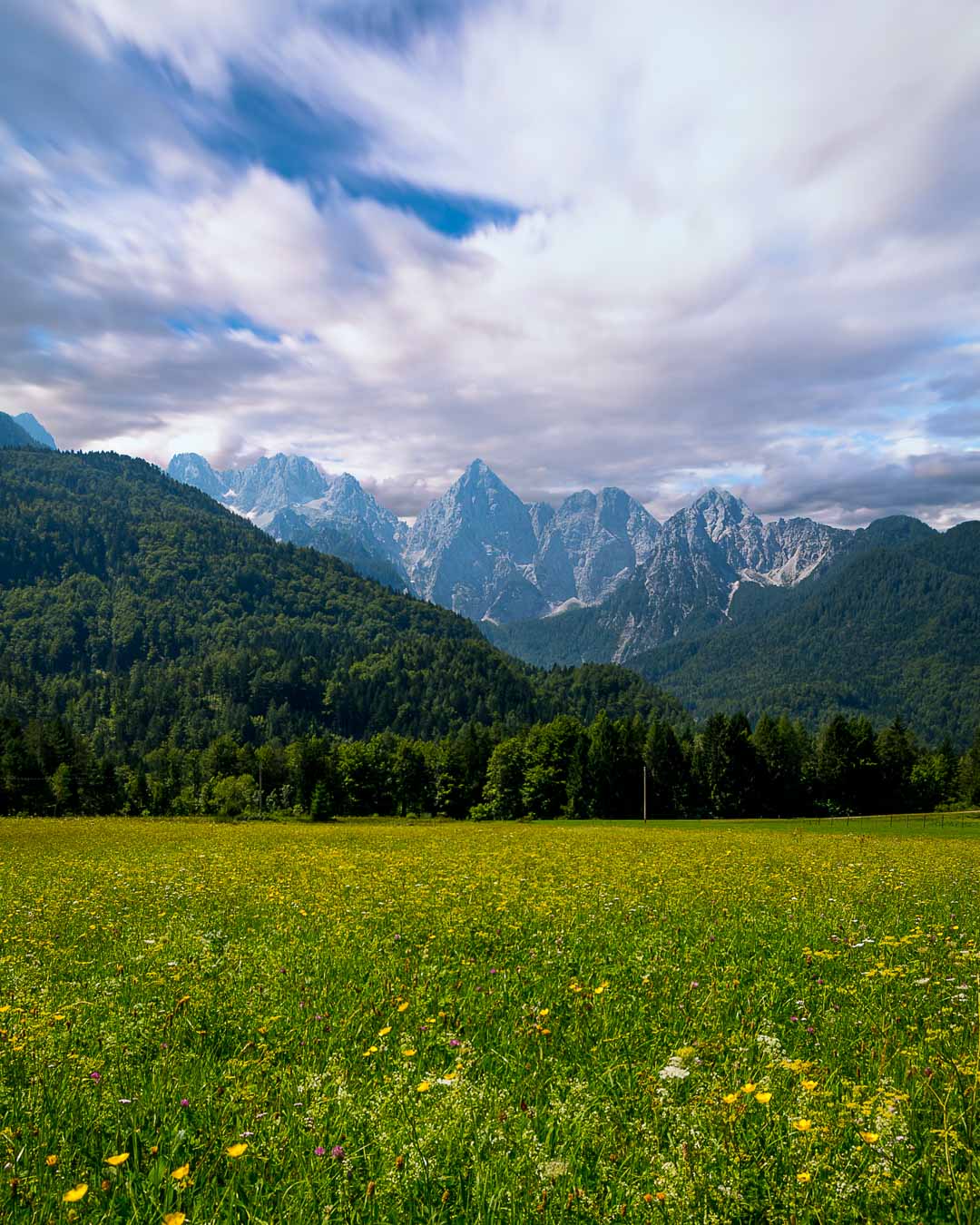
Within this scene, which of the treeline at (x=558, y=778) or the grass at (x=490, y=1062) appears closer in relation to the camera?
the grass at (x=490, y=1062)

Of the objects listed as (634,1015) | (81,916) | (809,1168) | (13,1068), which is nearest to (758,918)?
(634,1015)

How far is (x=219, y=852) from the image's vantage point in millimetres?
26266

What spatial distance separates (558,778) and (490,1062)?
339 feet

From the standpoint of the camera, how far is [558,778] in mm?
106500

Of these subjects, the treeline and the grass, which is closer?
the grass

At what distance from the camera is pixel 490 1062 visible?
611 centimetres

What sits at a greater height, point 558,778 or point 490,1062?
point 490,1062

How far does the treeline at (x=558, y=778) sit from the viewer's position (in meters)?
103

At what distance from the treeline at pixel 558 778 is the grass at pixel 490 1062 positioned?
93.6 metres

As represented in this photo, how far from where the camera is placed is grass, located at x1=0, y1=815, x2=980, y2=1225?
4.02 metres

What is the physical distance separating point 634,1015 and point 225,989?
4.56 metres

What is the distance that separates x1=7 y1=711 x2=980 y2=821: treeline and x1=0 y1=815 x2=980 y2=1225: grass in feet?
307

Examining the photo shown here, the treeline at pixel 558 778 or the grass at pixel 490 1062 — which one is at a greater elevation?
the grass at pixel 490 1062

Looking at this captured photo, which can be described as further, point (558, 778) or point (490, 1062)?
point (558, 778)
